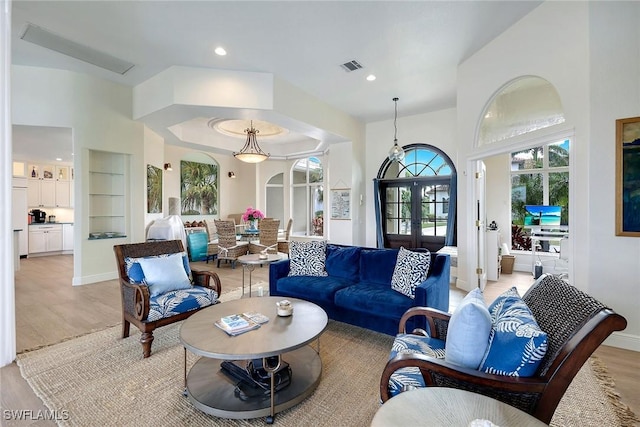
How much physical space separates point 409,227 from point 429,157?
5.56ft

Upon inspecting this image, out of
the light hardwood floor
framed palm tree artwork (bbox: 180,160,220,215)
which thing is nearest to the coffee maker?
the light hardwood floor

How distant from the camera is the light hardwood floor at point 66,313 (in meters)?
2.07

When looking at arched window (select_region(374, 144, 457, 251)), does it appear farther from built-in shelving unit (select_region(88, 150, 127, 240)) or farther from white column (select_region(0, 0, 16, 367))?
white column (select_region(0, 0, 16, 367))

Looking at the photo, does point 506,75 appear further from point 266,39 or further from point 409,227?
point 409,227

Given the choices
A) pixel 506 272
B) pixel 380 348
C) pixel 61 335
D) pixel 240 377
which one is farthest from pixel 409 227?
pixel 61 335

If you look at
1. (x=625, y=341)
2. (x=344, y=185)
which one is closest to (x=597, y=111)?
(x=625, y=341)

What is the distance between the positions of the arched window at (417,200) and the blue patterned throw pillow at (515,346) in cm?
512

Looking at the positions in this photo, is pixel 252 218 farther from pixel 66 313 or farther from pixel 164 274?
pixel 164 274

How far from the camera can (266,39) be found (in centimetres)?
368

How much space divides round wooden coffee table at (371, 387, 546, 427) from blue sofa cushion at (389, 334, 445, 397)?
1.02 ft

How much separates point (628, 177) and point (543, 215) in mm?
3310

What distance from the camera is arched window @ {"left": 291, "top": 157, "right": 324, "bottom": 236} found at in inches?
346

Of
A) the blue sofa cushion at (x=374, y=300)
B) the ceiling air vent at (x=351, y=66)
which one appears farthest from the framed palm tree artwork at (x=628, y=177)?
the ceiling air vent at (x=351, y=66)

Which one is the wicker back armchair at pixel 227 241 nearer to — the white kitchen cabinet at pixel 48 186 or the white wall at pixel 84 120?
the white wall at pixel 84 120
